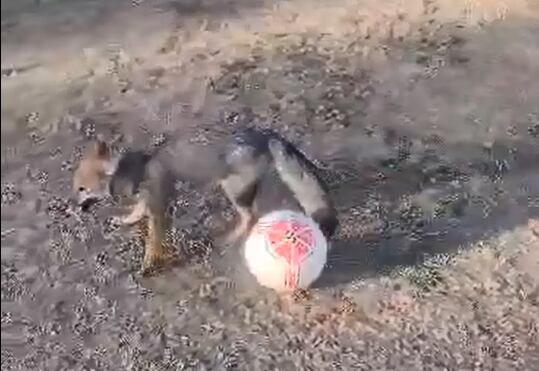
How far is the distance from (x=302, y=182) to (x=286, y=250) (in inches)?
12.8

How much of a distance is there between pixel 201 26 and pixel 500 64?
1.46 m

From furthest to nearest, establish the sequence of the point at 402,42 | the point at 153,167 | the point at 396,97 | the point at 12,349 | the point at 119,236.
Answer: the point at 402,42
the point at 396,97
the point at 119,236
the point at 153,167
the point at 12,349

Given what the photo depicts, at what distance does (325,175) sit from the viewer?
159 inches

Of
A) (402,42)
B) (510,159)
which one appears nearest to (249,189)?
(510,159)

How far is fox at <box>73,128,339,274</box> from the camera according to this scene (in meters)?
3.32

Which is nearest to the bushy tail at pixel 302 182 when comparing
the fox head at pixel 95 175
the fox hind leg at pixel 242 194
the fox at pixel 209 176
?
the fox at pixel 209 176

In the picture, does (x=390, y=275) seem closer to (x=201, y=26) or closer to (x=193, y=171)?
(x=193, y=171)

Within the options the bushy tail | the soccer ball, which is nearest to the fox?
the bushy tail

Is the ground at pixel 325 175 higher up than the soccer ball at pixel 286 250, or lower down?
lower down

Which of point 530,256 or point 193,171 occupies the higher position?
point 193,171

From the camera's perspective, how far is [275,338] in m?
3.26

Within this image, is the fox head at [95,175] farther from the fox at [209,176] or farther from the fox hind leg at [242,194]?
the fox hind leg at [242,194]

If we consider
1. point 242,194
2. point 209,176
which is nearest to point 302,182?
point 242,194

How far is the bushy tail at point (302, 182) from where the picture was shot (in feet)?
11.2
